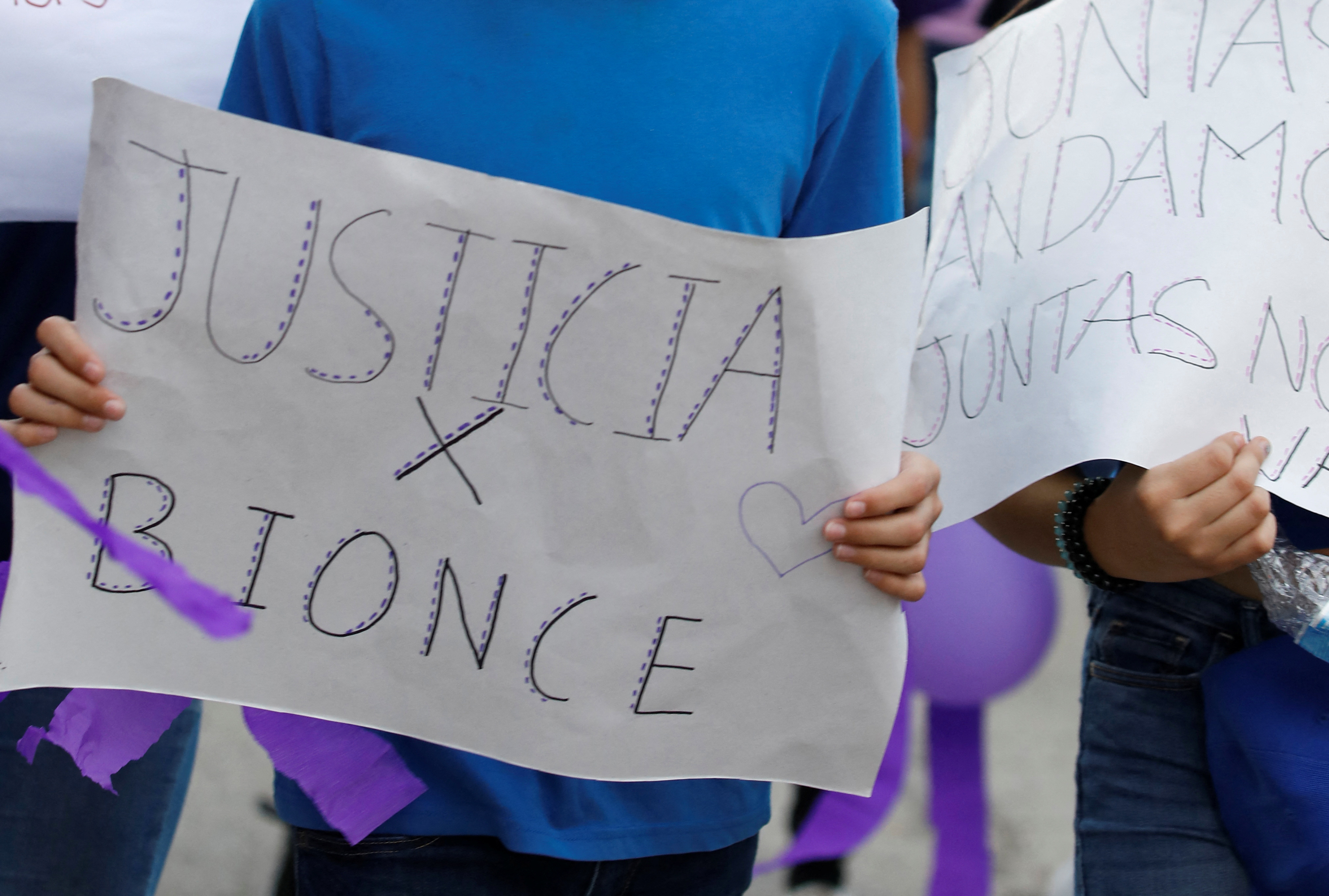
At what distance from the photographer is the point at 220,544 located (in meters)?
0.63

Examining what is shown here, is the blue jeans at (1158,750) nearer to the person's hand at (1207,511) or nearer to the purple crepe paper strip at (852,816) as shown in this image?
the person's hand at (1207,511)

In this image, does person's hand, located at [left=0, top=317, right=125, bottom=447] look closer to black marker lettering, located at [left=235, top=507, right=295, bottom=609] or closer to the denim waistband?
black marker lettering, located at [left=235, top=507, right=295, bottom=609]

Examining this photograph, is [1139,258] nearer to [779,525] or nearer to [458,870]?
[779,525]

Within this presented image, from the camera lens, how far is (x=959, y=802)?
1154mm

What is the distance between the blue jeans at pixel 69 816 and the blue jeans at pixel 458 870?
0.27 metres

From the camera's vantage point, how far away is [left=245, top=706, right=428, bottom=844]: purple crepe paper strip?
26.1 inches

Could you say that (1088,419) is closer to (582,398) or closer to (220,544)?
(582,398)

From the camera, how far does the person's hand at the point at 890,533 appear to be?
0.64 metres

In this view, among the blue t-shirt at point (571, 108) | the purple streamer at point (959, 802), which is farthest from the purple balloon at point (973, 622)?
the blue t-shirt at point (571, 108)

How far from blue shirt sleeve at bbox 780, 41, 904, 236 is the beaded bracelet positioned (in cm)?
25

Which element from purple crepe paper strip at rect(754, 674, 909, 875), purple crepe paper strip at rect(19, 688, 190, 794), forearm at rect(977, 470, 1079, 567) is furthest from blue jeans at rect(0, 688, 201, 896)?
forearm at rect(977, 470, 1079, 567)

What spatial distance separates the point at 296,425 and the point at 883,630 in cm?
36

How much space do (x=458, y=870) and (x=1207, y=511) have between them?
52cm

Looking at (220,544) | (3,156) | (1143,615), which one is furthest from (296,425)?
(1143,615)
